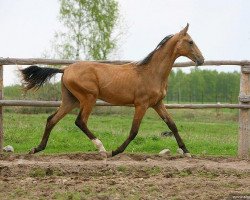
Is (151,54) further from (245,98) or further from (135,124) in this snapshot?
(245,98)

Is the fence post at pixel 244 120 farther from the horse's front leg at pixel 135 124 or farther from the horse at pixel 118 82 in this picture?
the horse's front leg at pixel 135 124

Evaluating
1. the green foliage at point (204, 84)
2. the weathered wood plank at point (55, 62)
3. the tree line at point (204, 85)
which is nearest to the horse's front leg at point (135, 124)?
the weathered wood plank at point (55, 62)

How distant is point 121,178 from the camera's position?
725cm

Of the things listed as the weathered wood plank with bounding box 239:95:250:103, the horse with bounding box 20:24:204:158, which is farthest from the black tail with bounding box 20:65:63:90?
the weathered wood plank with bounding box 239:95:250:103

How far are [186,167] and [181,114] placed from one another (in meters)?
19.7

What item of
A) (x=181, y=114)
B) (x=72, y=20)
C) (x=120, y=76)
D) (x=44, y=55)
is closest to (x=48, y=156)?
(x=120, y=76)

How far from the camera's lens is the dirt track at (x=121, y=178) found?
249 inches

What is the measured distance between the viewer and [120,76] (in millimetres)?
9461

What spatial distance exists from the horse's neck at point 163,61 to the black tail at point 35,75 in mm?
1613

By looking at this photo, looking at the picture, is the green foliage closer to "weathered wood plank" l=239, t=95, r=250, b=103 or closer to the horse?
"weathered wood plank" l=239, t=95, r=250, b=103

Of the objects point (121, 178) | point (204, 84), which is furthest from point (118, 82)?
point (204, 84)

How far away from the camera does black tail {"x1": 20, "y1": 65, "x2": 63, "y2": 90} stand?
9641mm

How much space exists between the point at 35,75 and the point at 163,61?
211cm

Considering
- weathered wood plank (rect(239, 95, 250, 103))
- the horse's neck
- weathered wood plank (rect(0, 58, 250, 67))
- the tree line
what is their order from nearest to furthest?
the horse's neck < weathered wood plank (rect(0, 58, 250, 67)) < weathered wood plank (rect(239, 95, 250, 103)) < the tree line
